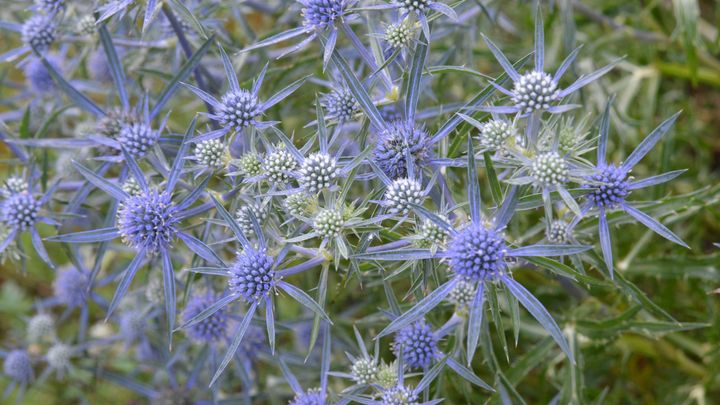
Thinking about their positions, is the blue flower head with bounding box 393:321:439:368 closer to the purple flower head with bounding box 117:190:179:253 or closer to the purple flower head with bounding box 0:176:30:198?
the purple flower head with bounding box 117:190:179:253

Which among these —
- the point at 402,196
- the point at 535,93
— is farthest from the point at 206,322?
the point at 535,93

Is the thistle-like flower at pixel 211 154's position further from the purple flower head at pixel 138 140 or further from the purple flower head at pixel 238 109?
the purple flower head at pixel 138 140

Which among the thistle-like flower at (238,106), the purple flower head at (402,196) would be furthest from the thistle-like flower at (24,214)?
the purple flower head at (402,196)

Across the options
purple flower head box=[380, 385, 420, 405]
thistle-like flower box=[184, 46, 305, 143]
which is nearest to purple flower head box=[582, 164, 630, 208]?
purple flower head box=[380, 385, 420, 405]

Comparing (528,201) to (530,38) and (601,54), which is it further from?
(530,38)

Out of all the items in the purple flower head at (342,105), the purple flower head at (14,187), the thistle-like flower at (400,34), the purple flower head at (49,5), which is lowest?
the purple flower head at (14,187)

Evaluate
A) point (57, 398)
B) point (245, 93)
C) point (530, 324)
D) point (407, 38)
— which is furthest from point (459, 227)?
point (57, 398)

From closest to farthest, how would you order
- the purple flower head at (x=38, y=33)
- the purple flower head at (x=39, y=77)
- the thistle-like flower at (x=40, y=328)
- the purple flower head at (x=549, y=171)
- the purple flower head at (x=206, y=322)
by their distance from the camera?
the purple flower head at (x=549, y=171) → the purple flower head at (x=206, y=322) → the purple flower head at (x=38, y=33) → the purple flower head at (x=39, y=77) → the thistle-like flower at (x=40, y=328)
